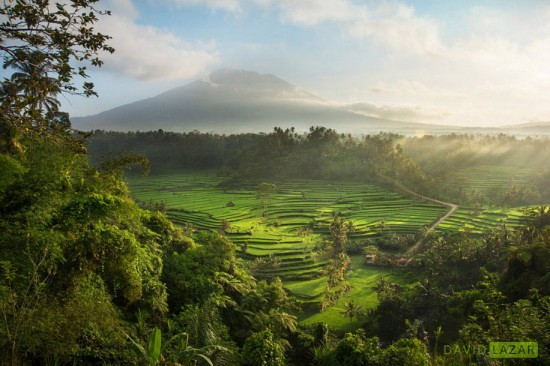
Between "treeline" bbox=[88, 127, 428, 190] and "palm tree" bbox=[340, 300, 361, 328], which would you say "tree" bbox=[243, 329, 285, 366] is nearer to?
"palm tree" bbox=[340, 300, 361, 328]

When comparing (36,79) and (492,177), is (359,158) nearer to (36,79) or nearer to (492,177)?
(492,177)

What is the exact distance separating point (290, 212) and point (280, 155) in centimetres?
2598

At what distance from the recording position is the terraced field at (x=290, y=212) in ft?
86.8

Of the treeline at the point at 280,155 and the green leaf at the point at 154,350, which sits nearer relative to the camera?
the green leaf at the point at 154,350

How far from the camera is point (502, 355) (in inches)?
261

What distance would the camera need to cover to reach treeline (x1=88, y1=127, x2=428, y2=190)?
52.8m

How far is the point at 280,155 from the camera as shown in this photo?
205ft

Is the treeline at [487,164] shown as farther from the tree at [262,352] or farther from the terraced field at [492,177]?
the tree at [262,352]

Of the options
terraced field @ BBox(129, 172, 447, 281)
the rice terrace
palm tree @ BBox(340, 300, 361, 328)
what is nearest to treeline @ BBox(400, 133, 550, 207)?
the rice terrace

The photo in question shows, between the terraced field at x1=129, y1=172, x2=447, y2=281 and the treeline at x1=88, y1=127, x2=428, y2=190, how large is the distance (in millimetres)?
3758

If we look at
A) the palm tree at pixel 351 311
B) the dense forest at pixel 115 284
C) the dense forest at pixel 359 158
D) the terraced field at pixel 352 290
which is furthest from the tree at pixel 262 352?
the dense forest at pixel 359 158

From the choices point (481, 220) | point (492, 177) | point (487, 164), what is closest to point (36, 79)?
point (481, 220)

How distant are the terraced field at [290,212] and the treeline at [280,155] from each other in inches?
148

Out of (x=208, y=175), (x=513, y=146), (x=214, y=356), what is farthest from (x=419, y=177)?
(x=214, y=356)
